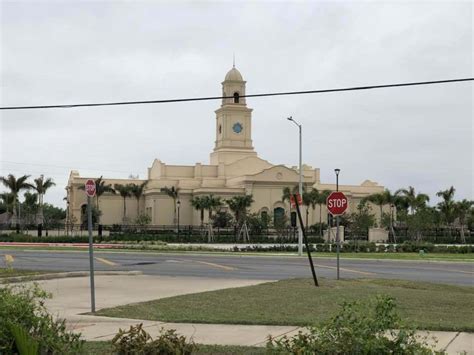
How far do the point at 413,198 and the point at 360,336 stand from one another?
75440 mm

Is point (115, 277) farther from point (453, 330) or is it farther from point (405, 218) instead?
point (405, 218)

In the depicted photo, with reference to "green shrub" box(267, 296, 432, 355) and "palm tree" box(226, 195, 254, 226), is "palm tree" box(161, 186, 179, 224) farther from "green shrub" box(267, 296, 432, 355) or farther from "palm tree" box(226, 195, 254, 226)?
"green shrub" box(267, 296, 432, 355)

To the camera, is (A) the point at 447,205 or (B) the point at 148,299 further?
(A) the point at 447,205

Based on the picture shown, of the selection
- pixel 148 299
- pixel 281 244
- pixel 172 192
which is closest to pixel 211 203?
pixel 172 192

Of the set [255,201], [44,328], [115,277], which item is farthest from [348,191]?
[44,328]

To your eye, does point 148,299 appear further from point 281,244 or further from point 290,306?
point 281,244

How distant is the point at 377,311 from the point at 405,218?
62.4 metres

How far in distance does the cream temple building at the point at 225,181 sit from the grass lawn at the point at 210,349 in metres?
78.7

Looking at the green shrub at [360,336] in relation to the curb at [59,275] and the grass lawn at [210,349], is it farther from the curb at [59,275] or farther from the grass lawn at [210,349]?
the curb at [59,275]

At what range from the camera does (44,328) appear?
6.84 meters

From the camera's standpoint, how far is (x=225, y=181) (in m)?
93.9

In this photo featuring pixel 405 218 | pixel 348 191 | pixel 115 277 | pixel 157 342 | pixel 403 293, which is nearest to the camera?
pixel 157 342

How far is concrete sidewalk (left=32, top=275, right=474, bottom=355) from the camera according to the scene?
10.1m

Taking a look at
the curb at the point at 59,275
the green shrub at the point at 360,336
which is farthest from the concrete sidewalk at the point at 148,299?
the green shrub at the point at 360,336
